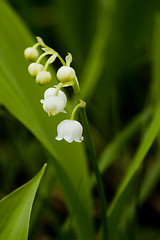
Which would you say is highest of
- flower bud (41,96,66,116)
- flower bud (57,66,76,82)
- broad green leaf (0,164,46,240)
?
flower bud (57,66,76,82)

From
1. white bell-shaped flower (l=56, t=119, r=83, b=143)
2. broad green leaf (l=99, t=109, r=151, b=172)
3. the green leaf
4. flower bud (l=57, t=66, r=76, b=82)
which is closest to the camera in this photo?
flower bud (l=57, t=66, r=76, b=82)

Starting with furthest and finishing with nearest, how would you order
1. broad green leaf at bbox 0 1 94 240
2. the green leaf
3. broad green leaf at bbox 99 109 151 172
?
broad green leaf at bbox 99 109 151 172 < broad green leaf at bbox 0 1 94 240 < the green leaf

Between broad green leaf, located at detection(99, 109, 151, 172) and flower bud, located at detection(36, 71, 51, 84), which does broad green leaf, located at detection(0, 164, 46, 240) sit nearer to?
flower bud, located at detection(36, 71, 51, 84)

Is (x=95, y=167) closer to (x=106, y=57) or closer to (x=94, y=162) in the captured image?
(x=94, y=162)

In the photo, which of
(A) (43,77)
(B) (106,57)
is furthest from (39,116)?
(B) (106,57)

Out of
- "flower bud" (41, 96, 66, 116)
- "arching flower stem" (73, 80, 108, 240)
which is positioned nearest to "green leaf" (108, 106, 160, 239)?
"arching flower stem" (73, 80, 108, 240)

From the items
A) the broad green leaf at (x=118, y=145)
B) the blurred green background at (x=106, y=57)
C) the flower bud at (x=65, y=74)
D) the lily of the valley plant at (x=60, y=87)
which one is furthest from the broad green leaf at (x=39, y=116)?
the blurred green background at (x=106, y=57)

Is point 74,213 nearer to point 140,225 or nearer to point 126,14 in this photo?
point 140,225
